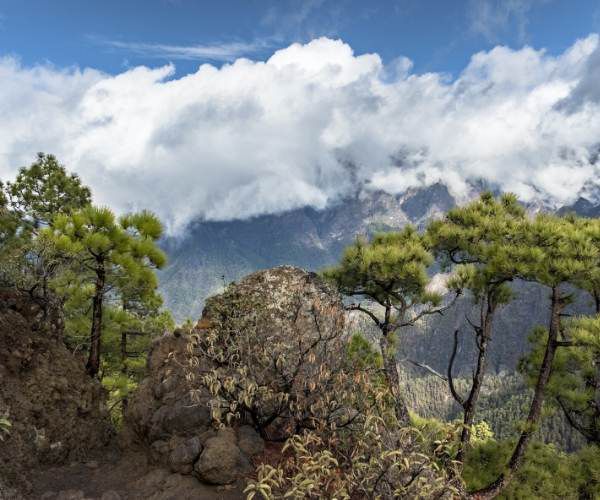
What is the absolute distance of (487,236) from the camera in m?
17.1

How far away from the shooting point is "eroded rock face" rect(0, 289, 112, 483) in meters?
10.9

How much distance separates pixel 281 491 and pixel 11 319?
868 centimetres

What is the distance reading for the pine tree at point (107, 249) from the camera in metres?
13.0

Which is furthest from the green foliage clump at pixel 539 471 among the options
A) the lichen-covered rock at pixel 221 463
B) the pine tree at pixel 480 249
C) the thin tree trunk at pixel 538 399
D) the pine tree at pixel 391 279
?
the lichen-covered rock at pixel 221 463

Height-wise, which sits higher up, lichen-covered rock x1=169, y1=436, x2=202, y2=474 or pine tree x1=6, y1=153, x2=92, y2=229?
pine tree x1=6, y1=153, x2=92, y2=229

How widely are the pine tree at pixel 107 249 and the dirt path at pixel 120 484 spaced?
3.73m

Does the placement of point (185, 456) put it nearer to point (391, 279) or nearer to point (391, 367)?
point (391, 367)

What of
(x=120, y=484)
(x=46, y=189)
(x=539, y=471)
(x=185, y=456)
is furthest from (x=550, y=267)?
(x=46, y=189)

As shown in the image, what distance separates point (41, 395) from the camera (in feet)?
39.0

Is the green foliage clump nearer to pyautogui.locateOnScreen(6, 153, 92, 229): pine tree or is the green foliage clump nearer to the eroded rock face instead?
the eroded rock face

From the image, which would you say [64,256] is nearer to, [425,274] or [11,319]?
[11,319]

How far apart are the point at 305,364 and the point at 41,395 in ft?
23.7

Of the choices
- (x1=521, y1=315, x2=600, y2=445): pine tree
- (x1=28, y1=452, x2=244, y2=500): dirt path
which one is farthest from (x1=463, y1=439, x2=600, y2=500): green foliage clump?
(x1=28, y1=452, x2=244, y2=500): dirt path

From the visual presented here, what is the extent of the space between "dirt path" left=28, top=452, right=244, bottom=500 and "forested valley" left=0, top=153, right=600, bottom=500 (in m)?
0.09
